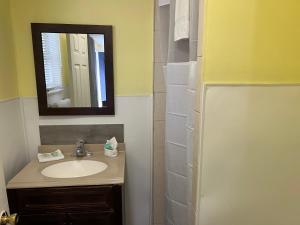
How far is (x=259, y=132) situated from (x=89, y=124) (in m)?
1.18

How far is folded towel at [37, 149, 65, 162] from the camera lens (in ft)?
5.28

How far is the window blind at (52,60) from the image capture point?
1.58 metres

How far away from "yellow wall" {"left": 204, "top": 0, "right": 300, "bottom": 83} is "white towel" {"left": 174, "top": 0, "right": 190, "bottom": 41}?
0.27 metres

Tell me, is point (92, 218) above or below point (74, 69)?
below

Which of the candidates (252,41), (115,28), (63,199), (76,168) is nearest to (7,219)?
(63,199)

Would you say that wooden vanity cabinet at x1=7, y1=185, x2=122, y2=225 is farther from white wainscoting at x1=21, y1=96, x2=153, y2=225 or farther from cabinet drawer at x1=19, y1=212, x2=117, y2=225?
white wainscoting at x1=21, y1=96, x2=153, y2=225

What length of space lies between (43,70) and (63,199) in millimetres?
853

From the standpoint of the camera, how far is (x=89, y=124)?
1.72 meters

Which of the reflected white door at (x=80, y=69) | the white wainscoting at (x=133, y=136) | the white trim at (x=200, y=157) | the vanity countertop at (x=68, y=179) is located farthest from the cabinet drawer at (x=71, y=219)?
the reflected white door at (x=80, y=69)

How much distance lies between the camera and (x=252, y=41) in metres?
0.85

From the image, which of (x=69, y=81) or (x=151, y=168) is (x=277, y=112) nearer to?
(x=151, y=168)

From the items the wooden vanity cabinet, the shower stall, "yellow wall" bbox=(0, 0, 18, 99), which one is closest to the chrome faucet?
the wooden vanity cabinet

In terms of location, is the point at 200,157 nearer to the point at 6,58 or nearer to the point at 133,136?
the point at 133,136

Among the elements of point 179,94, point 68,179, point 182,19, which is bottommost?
point 68,179
